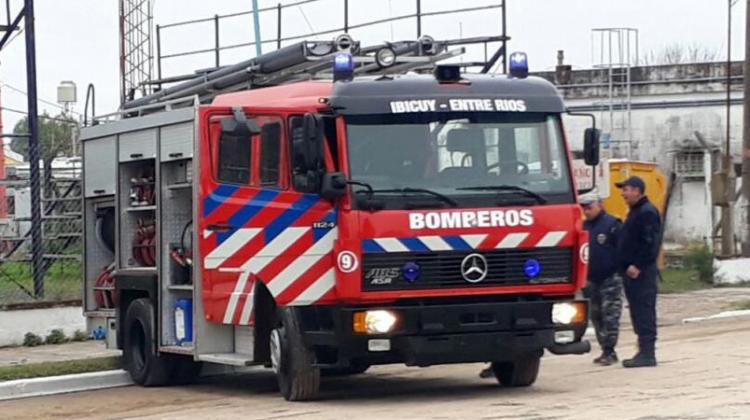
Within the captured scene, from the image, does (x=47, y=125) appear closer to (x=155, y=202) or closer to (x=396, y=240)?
(x=155, y=202)

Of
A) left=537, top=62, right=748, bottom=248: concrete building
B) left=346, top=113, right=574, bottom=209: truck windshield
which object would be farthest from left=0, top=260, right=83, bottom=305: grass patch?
left=537, top=62, right=748, bottom=248: concrete building

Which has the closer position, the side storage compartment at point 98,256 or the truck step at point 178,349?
the truck step at point 178,349

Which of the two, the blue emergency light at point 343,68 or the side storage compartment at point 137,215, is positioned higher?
the blue emergency light at point 343,68

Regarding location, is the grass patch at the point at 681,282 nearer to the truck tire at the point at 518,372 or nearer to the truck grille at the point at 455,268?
the truck tire at the point at 518,372

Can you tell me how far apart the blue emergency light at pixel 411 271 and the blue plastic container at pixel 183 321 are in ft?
8.91

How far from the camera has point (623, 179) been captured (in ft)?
87.9

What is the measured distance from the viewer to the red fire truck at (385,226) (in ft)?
41.5

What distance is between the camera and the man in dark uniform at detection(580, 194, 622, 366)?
1548 cm

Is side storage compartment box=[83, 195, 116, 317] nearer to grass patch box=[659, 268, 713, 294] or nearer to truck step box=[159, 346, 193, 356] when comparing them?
truck step box=[159, 346, 193, 356]

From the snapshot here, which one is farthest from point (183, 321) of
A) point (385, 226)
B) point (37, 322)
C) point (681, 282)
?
point (681, 282)

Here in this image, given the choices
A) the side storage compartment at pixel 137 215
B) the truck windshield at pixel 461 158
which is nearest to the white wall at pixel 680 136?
the side storage compartment at pixel 137 215

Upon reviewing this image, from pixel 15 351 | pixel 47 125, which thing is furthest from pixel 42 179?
pixel 47 125

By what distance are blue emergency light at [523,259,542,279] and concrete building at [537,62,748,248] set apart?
2729cm

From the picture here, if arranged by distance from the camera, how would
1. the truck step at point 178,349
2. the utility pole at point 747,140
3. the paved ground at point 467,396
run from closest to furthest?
the paved ground at point 467,396 → the truck step at point 178,349 → the utility pole at point 747,140
